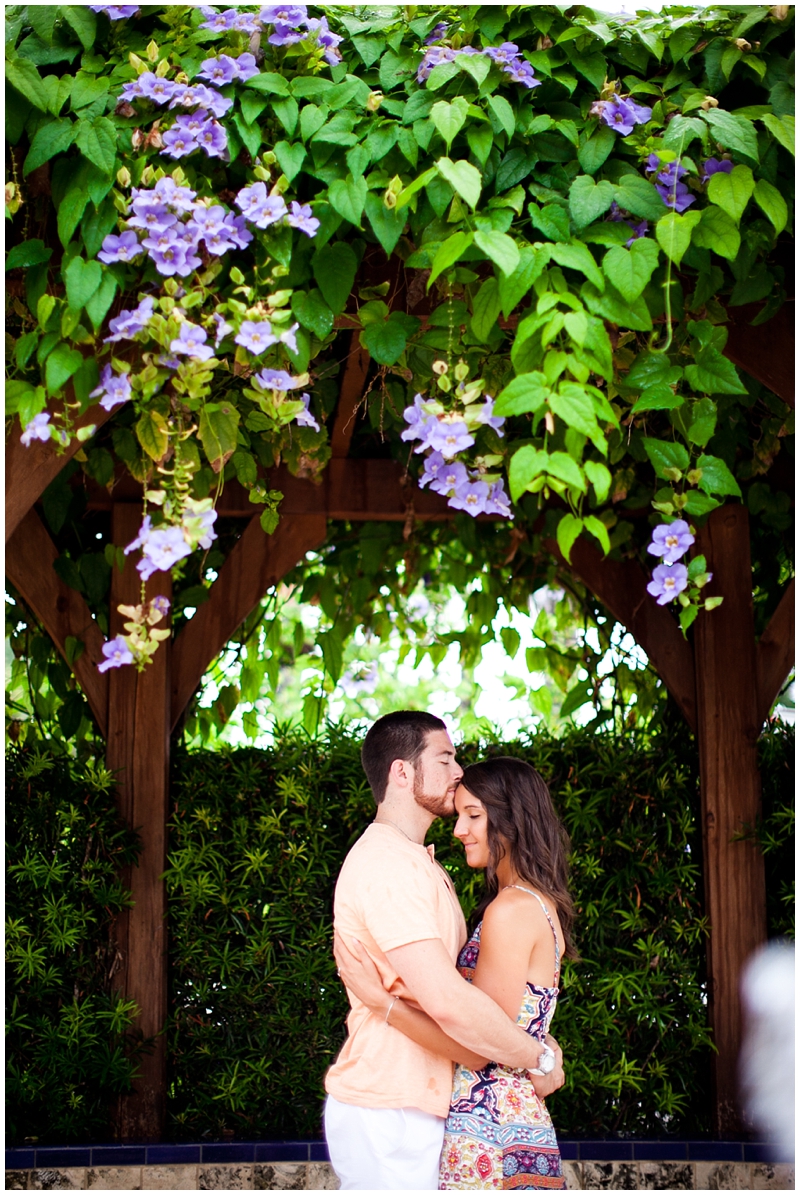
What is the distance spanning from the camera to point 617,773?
324 cm

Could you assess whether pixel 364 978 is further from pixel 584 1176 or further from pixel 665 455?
pixel 584 1176

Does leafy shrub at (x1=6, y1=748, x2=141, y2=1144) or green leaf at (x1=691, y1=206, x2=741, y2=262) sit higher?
green leaf at (x1=691, y1=206, x2=741, y2=262)

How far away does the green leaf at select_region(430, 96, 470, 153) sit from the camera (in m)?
1.63

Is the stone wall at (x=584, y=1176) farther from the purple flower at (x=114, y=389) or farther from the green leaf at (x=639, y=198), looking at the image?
the green leaf at (x=639, y=198)

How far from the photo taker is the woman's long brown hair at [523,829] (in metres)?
2.07

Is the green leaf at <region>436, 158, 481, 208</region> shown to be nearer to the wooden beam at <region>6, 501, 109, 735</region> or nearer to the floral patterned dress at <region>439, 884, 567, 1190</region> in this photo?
the floral patterned dress at <region>439, 884, 567, 1190</region>

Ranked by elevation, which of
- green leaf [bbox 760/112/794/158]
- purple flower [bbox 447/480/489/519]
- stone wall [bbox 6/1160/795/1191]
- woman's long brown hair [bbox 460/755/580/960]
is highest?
green leaf [bbox 760/112/794/158]

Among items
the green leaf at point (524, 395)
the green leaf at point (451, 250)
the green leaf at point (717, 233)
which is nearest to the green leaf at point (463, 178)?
the green leaf at point (451, 250)

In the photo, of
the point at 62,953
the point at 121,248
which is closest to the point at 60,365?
the point at 121,248

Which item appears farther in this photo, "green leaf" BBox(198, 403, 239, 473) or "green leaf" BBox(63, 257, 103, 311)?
"green leaf" BBox(198, 403, 239, 473)

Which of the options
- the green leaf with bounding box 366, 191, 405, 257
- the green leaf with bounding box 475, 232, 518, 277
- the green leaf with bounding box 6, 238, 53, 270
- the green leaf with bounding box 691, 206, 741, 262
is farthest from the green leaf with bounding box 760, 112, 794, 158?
the green leaf with bounding box 6, 238, 53, 270

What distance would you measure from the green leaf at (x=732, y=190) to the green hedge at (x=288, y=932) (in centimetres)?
188

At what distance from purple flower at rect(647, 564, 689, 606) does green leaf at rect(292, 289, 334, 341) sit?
62 cm

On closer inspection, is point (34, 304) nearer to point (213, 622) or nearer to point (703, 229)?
point (703, 229)
